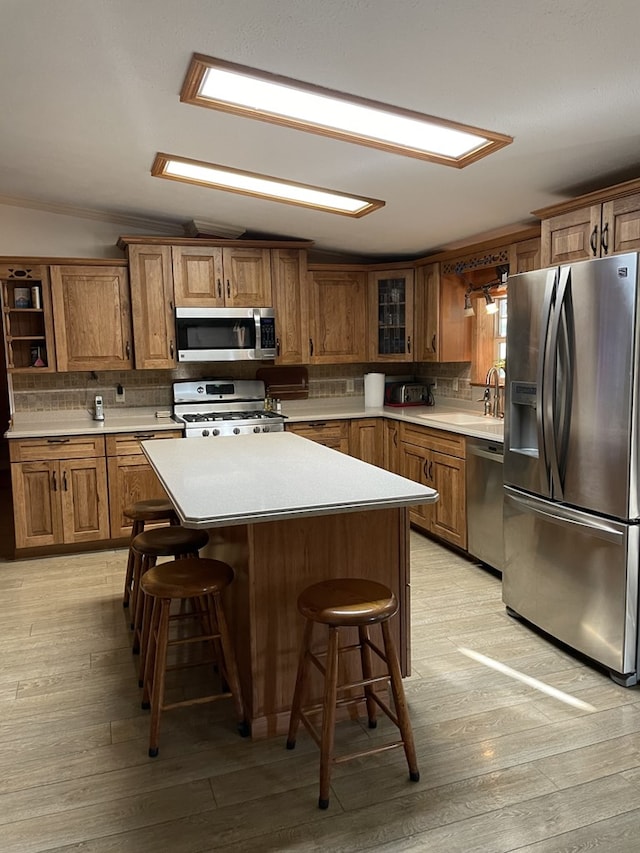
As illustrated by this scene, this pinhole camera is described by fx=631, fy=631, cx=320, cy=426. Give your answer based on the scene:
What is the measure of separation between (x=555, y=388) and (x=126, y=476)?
9.93 feet

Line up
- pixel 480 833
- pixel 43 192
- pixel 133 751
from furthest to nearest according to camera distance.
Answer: pixel 43 192 → pixel 133 751 → pixel 480 833

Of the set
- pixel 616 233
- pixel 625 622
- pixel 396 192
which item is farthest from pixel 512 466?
pixel 396 192

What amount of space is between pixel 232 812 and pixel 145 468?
9.67 ft

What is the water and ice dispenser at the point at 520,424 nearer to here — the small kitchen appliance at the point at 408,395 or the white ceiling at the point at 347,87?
the white ceiling at the point at 347,87

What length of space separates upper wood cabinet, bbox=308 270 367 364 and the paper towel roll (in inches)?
7.0

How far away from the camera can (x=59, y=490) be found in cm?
439

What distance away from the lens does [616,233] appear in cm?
289

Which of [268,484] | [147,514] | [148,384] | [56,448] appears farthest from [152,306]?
[268,484]

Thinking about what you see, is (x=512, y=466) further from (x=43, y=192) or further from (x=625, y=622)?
(x=43, y=192)

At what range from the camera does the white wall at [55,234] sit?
4.75 metres

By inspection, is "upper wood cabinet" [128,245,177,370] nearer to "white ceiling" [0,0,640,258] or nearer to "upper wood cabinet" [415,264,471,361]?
"white ceiling" [0,0,640,258]

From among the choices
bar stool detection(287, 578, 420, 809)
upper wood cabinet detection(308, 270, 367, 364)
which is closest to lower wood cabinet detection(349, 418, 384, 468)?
upper wood cabinet detection(308, 270, 367, 364)

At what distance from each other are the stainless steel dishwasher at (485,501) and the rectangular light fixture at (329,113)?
166cm

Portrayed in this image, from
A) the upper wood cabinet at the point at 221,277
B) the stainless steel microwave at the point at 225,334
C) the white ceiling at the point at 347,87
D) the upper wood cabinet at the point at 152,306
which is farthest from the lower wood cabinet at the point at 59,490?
the white ceiling at the point at 347,87
